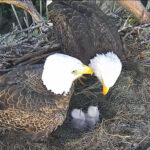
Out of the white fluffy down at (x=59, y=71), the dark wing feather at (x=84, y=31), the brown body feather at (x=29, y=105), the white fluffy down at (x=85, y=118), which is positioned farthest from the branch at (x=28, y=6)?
the white fluffy down at (x=85, y=118)

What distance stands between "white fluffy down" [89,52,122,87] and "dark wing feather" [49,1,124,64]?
0.49 feet

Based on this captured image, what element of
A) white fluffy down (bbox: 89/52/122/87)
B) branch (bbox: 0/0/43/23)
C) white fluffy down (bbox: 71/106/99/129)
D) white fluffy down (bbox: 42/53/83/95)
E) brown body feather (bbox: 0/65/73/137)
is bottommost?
white fluffy down (bbox: 71/106/99/129)

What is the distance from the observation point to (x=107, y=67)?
276 cm

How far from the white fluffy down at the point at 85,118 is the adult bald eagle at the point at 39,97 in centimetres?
32

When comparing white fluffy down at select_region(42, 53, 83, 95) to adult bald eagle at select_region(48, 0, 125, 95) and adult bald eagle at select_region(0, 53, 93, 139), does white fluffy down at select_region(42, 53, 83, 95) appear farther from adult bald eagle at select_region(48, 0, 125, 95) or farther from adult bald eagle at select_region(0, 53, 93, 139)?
adult bald eagle at select_region(48, 0, 125, 95)

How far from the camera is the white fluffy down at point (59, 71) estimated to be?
2.39 metres

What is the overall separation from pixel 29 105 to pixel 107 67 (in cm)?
82

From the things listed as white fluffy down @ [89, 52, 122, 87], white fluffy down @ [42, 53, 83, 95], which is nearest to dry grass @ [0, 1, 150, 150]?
white fluffy down @ [89, 52, 122, 87]

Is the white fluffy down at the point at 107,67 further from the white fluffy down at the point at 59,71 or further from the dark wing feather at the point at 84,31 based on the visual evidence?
the white fluffy down at the point at 59,71

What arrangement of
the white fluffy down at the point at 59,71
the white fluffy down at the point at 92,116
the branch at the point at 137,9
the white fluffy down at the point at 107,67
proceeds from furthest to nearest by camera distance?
the white fluffy down at the point at 92,116
the branch at the point at 137,9
the white fluffy down at the point at 107,67
the white fluffy down at the point at 59,71

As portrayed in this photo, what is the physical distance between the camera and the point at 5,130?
8.79 feet

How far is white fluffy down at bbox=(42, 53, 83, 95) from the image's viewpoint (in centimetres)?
239

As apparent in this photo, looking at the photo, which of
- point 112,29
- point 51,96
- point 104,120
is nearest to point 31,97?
point 51,96

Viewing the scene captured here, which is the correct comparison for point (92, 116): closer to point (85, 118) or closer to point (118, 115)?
point (85, 118)
